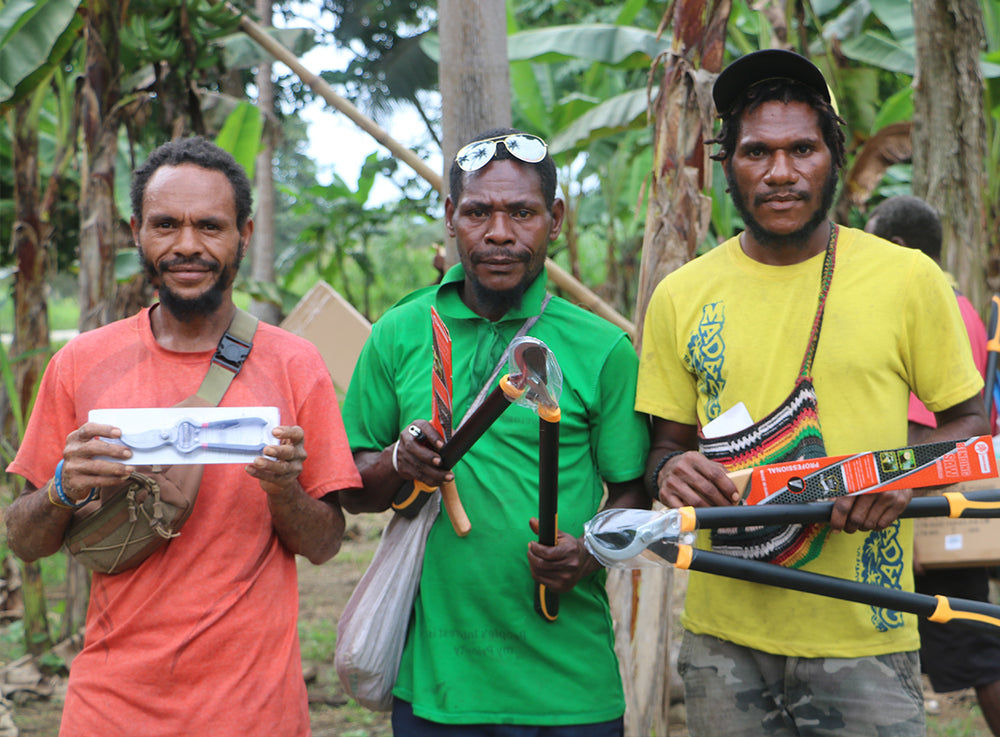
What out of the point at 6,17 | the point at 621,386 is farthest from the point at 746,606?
the point at 6,17

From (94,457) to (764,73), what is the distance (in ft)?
5.46

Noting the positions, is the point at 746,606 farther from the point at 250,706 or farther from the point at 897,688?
the point at 250,706

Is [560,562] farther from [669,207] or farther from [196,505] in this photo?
[669,207]

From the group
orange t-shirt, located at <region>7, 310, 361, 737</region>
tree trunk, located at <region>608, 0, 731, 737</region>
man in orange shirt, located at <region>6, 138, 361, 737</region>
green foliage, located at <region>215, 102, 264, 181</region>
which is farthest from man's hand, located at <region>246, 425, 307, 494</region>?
green foliage, located at <region>215, 102, 264, 181</region>

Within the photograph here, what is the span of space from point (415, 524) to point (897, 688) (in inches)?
45.1

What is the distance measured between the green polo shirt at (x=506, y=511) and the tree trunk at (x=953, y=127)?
2984 mm

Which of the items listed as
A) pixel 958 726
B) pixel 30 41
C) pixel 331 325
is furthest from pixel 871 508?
pixel 30 41

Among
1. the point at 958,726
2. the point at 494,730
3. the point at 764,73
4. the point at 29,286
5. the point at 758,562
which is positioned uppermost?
the point at 29,286

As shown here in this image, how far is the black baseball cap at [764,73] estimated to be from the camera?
2088mm

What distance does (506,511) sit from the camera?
7.36 feet

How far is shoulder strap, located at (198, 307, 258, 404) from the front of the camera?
6.68ft

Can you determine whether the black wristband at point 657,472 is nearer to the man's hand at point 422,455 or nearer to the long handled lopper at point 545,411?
the long handled lopper at point 545,411

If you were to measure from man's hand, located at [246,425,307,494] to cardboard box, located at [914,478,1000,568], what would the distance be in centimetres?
230

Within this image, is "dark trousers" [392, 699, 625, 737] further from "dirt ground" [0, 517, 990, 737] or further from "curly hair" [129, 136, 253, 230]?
"dirt ground" [0, 517, 990, 737]
